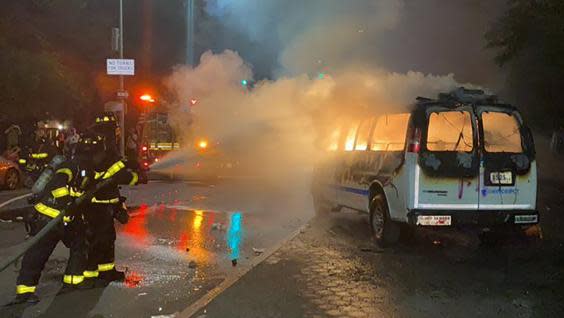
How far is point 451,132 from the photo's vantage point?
7535 mm

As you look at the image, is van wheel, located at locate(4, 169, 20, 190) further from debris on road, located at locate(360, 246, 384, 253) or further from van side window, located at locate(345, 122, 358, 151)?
debris on road, located at locate(360, 246, 384, 253)

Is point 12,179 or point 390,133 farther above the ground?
point 390,133

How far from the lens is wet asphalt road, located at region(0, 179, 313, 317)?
5.27 meters

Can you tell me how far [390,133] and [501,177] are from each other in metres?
1.53

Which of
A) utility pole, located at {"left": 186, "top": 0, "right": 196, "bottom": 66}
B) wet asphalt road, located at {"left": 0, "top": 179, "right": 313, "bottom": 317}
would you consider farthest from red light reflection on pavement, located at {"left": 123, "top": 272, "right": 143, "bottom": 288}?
utility pole, located at {"left": 186, "top": 0, "right": 196, "bottom": 66}

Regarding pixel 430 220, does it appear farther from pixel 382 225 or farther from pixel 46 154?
pixel 46 154

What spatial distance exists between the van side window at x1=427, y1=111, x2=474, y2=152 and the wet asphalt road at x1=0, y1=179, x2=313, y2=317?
8.71 ft

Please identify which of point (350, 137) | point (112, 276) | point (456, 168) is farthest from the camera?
point (350, 137)

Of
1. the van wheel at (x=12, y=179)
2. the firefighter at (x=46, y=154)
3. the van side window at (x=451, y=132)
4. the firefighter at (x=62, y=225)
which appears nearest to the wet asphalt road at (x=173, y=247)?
the firefighter at (x=62, y=225)

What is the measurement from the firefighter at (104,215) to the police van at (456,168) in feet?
10.8

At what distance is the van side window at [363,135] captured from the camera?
8586mm

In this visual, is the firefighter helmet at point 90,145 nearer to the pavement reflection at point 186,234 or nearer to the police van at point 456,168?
the pavement reflection at point 186,234

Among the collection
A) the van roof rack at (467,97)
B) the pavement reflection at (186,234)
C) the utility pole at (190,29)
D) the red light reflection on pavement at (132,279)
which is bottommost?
the red light reflection on pavement at (132,279)

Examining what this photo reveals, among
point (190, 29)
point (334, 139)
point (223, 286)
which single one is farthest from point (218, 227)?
point (190, 29)
